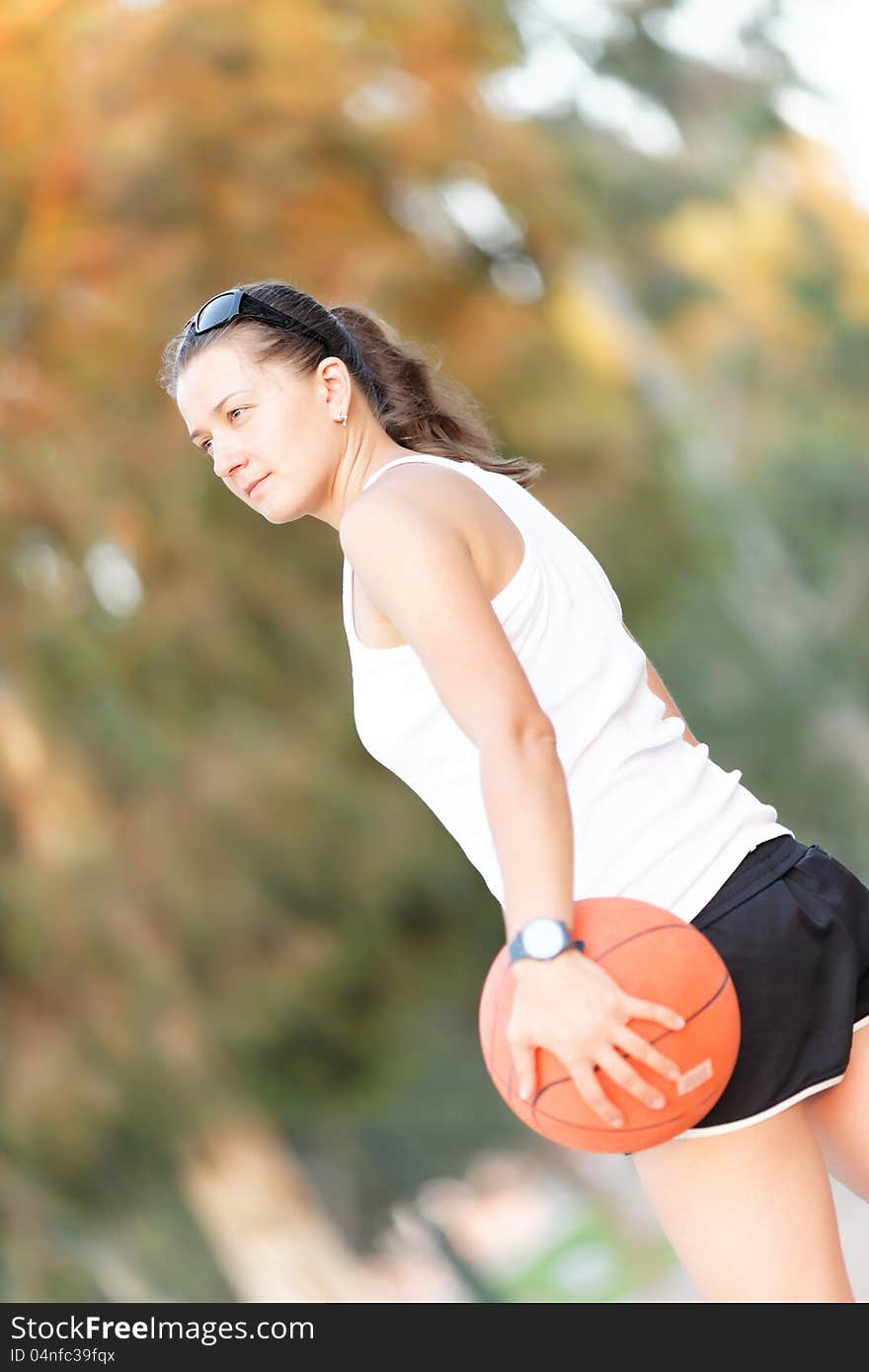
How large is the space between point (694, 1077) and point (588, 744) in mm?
274

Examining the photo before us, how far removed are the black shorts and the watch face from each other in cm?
20

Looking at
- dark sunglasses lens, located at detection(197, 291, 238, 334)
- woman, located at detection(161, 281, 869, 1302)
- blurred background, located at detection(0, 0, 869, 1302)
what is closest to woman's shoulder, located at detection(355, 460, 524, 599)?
woman, located at detection(161, 281, 869, 1302)

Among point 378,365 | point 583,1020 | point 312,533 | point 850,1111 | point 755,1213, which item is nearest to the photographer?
point 583,1020

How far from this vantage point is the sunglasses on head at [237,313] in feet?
4.50

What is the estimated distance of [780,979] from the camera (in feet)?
4.04

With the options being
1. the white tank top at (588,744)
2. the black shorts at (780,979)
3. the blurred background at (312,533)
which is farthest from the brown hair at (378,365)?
the blurred background at (312,533)

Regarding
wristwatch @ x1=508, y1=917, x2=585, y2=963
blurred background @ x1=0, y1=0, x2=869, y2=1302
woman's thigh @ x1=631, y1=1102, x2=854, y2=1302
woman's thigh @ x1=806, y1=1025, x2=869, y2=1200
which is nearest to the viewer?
wristwatch @ x1=508, y1=917, x2=585, y2=963

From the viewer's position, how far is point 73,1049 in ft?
20.3

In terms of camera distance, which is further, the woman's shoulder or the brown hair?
the brown hair

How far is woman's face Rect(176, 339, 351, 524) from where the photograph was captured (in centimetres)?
134

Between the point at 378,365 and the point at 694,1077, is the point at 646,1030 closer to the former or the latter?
the point at 694,1077

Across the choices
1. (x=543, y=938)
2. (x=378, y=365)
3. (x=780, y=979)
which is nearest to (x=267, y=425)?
(x=378, y=365)

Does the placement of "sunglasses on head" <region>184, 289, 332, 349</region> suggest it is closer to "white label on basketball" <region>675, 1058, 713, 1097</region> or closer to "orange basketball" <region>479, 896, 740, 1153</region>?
"orange basketball" <region>479, 896, 740, 1153</region>

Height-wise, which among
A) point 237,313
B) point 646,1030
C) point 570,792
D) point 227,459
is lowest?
point 646,1030
